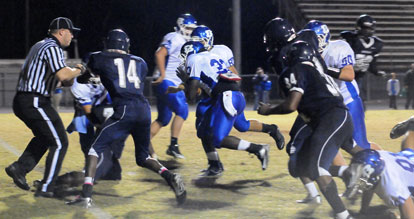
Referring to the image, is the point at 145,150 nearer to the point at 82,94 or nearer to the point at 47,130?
the point at 47,130

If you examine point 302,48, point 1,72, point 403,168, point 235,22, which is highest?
point 302,48

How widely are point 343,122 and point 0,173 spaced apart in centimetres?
398

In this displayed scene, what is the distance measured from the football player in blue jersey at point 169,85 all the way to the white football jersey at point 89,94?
1.32m

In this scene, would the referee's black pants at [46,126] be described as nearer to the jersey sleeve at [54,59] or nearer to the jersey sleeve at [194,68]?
the jersey sleeve at [54,59]

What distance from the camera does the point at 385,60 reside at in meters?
25.9


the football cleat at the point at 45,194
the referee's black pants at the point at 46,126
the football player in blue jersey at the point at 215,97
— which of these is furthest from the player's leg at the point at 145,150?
the football player in blue jersey at the point at 215,97

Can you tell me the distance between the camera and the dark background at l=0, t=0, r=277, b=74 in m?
31.7

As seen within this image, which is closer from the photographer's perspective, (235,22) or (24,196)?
(24,196)

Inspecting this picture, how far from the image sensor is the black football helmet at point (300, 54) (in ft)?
16.8

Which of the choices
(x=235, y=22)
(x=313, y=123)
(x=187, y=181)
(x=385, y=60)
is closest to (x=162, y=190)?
(x=187, y=181)

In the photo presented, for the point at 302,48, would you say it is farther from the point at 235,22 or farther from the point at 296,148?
the point at 235,22

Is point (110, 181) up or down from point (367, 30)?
down

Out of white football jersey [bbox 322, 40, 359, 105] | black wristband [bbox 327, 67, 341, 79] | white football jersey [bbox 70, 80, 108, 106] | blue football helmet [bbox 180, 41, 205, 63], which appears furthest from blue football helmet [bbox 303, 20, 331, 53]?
white football jersey [bbox 70, 80, 108, 106]

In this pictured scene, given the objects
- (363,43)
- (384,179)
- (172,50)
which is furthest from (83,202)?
(363,43)
